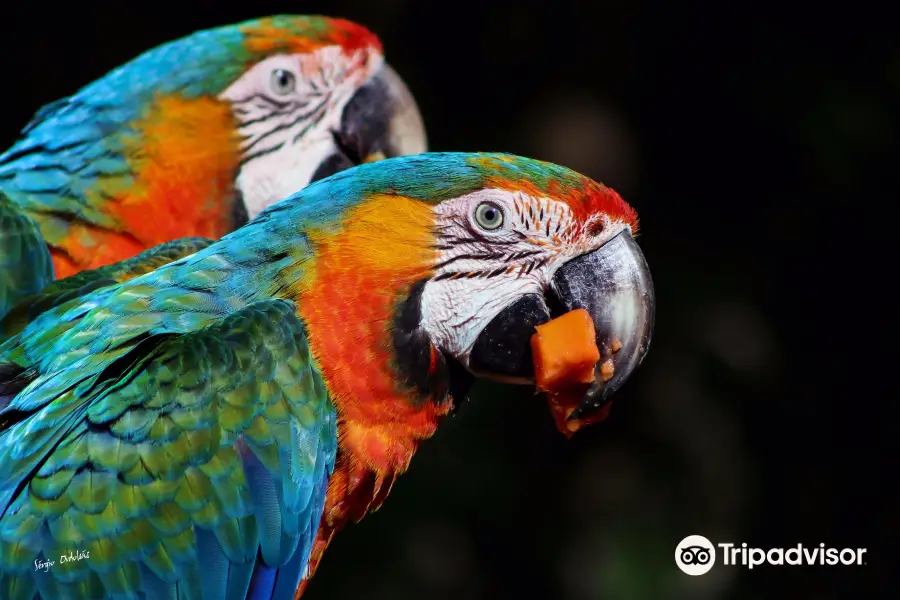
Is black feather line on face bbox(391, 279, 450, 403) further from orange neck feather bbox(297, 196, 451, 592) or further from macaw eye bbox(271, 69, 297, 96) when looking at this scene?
macaw eye bbox(271, 69, 297, 96)

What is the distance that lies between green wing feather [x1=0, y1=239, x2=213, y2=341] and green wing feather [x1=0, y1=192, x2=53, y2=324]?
59 mm

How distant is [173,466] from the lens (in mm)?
1299

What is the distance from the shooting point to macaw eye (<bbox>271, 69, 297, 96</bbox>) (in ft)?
8.16

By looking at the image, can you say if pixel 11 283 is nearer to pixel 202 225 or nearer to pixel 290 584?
pixel 202 225

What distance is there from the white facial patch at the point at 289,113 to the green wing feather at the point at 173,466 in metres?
1.07

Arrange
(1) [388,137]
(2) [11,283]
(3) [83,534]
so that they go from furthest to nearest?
1. (1) [388,137]
2. (2) [11,283]
3. (3) [83,534]

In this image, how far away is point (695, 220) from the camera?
3.22m

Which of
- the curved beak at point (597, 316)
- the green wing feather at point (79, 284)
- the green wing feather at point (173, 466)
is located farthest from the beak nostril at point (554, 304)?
the green wing feather at point (79, 284)

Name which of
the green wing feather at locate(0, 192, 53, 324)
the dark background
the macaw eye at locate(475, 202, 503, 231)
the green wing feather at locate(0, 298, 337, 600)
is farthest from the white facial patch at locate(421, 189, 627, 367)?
the dark background

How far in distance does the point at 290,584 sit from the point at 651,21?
94.4 inches

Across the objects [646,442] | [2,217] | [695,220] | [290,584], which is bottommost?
[646,442]

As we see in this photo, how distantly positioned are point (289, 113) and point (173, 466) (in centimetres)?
137

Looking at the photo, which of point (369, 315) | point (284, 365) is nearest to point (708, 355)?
point (369, 315)

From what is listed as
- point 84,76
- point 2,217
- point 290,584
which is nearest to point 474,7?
point 84,76
